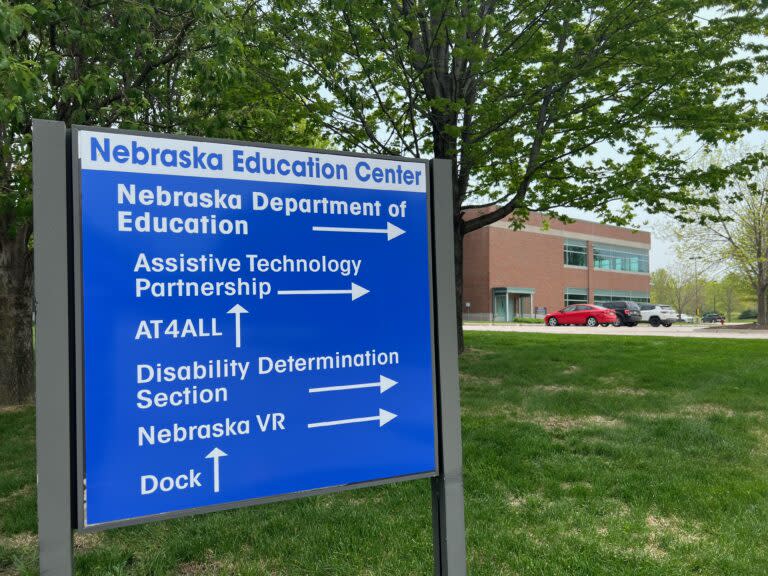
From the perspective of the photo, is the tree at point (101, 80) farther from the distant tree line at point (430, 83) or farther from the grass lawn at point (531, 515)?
the grass lawn at point (531, 515)

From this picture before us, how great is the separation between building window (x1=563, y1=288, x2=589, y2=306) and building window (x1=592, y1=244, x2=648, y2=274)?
162 inches

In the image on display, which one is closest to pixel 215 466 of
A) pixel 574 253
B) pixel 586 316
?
pixel 586 316

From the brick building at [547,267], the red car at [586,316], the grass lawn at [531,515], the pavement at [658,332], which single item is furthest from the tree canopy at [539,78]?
the brick building at [547,267]

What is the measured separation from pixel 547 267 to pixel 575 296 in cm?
584

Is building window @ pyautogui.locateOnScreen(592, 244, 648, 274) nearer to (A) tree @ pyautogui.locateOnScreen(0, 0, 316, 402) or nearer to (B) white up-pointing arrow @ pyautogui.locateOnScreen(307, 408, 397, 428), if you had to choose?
(A) tree @ pyautogui.locateOnScreen(0, 0, 316, 402)

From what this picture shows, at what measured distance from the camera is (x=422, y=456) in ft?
8.89

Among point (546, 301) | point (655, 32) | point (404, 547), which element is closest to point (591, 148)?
point (655, 32)

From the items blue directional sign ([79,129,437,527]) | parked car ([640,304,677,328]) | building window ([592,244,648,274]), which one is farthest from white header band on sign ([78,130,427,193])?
building window ([592,244,648,274])

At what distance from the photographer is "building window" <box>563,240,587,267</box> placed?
62.5 metres

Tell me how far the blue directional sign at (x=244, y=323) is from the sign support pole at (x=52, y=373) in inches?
2.8

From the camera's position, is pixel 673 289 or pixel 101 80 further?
pixel 673 289

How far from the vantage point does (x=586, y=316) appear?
39938 mm

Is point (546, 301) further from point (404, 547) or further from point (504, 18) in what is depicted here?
point (404, 547)

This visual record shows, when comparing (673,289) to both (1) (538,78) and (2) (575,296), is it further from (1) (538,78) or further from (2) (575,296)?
(1) (538,78)
